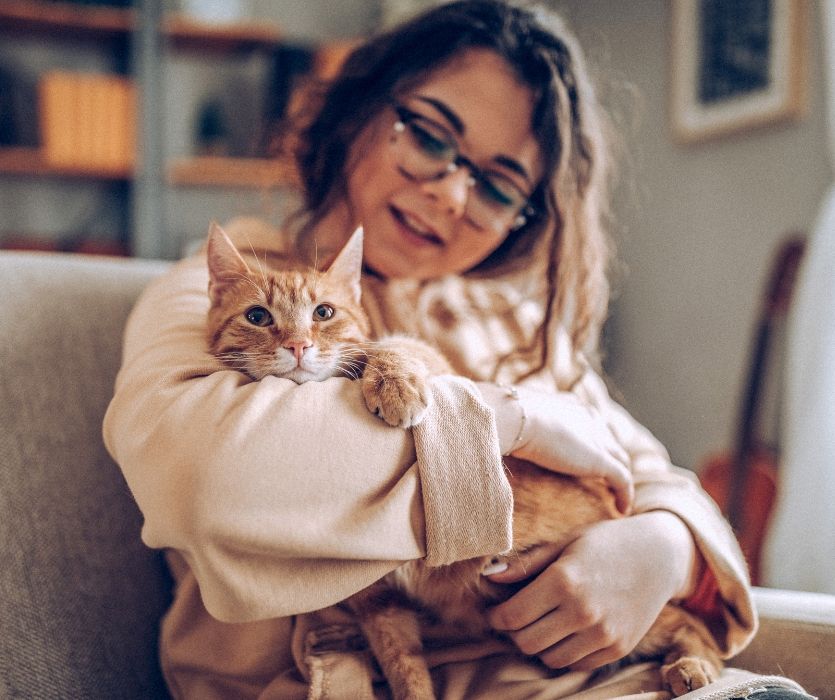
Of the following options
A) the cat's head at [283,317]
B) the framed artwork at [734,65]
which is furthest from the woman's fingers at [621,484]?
the framed artwork at [734,65]

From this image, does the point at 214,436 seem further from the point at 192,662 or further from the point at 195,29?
the point at 195,29

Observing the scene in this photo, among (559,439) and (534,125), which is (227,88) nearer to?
(534,125)

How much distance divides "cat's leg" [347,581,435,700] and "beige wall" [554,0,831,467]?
1.94 meters

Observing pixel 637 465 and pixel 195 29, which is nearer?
pixel 637 465

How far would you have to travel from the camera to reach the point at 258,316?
3.10 ft

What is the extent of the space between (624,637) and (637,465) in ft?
1.12

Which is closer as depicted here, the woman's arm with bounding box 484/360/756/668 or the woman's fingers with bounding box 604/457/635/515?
A: the woman's arm with bounding box 484/360/756/668

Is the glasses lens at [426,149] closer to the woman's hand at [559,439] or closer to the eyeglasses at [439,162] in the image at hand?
the eyeglasses at [439,162]

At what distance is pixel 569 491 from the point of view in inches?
38.5

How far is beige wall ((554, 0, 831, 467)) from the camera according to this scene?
2369mm

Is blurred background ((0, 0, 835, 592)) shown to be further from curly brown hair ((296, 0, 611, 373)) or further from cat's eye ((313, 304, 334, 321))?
cat's eye ((313, 304, 334, 321))

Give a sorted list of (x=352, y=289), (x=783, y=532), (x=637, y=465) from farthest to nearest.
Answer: (x=783, y=532) < (x=637, y=465) < (x=352, y=289)

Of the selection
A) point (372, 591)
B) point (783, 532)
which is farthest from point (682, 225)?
point (372, 591)

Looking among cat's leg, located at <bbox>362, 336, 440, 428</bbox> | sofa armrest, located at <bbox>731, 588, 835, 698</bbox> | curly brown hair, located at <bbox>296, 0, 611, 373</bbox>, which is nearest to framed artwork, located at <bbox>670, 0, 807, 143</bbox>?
curly brown hair, located at <bbox>296, 0, 611, 373</bbox>
